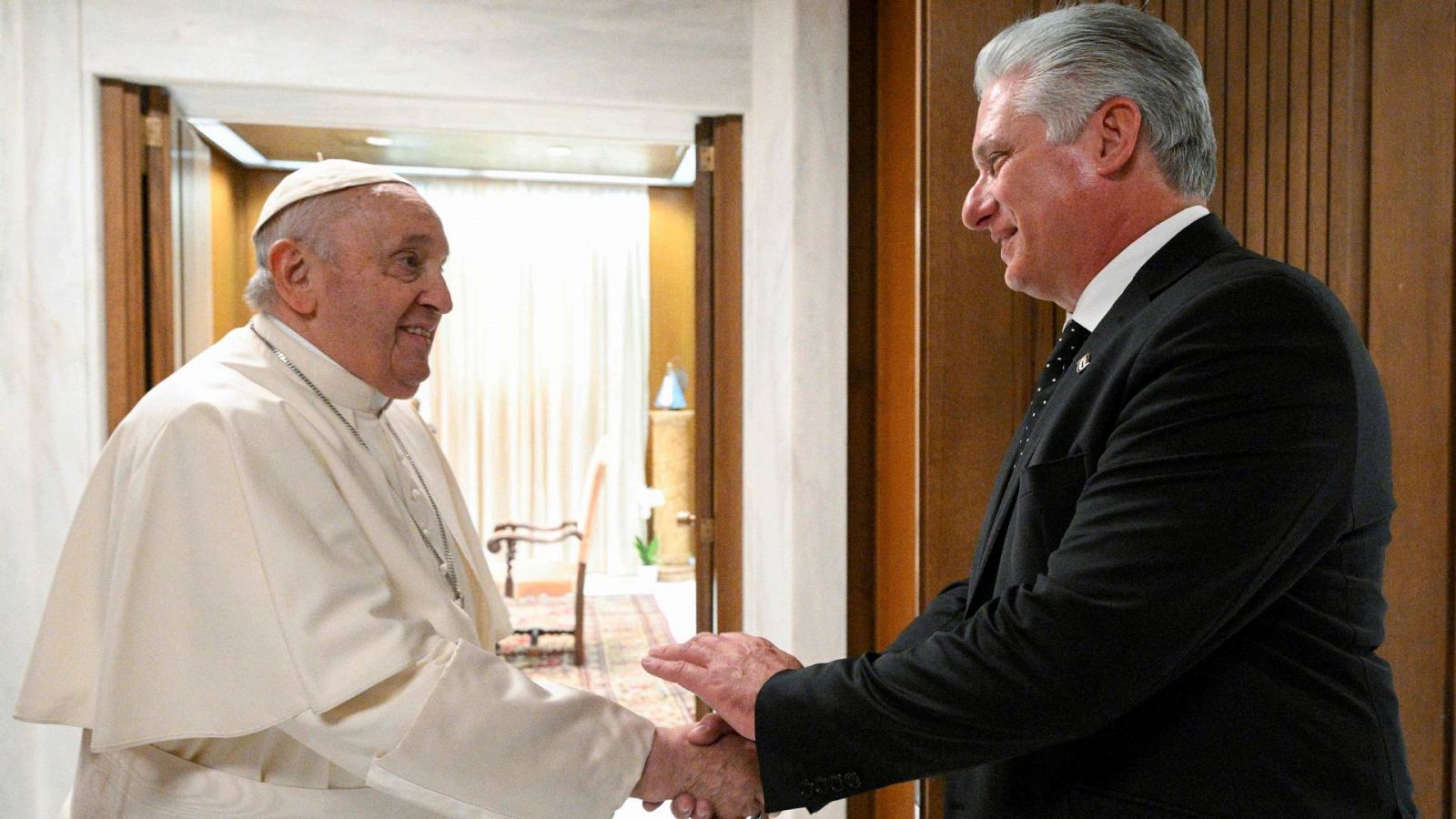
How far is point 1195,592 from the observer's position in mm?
969

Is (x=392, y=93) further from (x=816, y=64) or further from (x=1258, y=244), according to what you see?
(x=1258, y=244)

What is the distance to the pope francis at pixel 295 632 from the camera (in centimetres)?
147

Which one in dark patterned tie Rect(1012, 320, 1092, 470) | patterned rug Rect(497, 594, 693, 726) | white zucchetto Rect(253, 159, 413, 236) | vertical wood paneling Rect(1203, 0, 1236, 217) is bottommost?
patterned rug Rect(497, 594, 693, 726)

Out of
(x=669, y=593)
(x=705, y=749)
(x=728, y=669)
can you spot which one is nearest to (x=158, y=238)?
(x=705, y=749)

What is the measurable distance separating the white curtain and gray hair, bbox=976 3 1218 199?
27.4 feet

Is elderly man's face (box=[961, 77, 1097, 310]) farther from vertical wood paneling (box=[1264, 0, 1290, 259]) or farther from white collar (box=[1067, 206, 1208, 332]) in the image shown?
vertical wood paneling (box=[1264, 0, 1290, 259])

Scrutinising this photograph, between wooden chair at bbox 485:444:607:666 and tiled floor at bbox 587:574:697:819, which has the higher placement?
wooden chair at bbox 485:444:607:666

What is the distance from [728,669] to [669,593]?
7.25 metres

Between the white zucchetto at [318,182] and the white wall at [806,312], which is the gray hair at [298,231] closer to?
the white zucchetto at [318,182]

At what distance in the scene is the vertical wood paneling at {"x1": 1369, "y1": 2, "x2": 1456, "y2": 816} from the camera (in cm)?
131

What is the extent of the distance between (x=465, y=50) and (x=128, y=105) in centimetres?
106

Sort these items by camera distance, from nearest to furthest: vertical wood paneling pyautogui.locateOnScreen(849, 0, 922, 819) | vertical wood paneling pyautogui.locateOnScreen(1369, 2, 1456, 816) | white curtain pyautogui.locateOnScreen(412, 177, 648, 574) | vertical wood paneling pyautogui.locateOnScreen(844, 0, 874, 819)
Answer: vertical wood paneling pyautogui.locateOnScreen(1369, 2, 1456, 816) < vertical wood paneling pyautogui.locateOnScreen(849, 0, 922, 819) < vertical wood paneling pyautogui.locateOnScreen(844, 0, 874, 819) < white curtain pyautogui.locateOnScreen(412, 177, 648, 574)

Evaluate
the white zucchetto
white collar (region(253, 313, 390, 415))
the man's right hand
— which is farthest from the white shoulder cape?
the man's right hand

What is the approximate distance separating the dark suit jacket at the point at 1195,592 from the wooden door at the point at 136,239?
9.48ft
